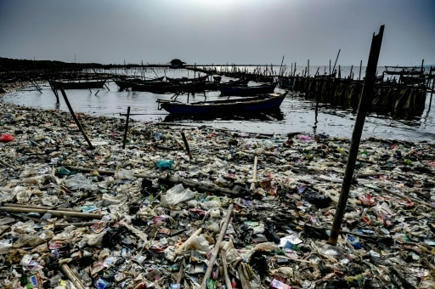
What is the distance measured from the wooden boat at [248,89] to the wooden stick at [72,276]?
2818cm

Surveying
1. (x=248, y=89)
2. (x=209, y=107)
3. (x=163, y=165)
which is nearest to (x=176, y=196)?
(x=163, y=165)

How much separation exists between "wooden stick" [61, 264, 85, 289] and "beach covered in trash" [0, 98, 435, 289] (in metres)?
0.01

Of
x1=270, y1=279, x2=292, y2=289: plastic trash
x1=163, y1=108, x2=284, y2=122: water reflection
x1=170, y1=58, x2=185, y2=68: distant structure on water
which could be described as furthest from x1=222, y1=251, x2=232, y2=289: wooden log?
x1=170, y1=58, x2=185, y2=68: distant structure on water

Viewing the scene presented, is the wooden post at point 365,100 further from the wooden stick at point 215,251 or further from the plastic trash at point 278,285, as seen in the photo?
the wooden stick at point 215,251

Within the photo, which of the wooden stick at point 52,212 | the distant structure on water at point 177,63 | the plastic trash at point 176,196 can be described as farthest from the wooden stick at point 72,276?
the distant structure on water at point 177,63

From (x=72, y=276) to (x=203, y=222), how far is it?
6.07 ft

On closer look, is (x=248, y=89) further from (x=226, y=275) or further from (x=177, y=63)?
(x=177, y=63)

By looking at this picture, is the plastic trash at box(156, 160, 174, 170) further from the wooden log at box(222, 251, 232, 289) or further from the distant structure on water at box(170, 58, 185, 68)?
the distant structure on water at box(170, 58, 185, 68)

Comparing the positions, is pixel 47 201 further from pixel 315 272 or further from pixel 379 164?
pixel 379 164

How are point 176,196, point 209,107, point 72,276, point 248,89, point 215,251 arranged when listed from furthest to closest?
point 248,89 < point 209,107 < point 176,196 < point 215,251 < point 72,276

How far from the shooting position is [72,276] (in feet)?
9.20

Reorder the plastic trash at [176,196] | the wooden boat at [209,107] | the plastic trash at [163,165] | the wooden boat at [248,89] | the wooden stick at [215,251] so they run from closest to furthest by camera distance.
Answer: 1. the wooden stick at [215,251]
2. the plastic trash at [176,196]
3. the plastic trash at [163,165]
4. the wooden boat at [209,107]
5. the wooden boat at [248,89]

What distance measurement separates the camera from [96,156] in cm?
704

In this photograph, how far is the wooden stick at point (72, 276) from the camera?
2707 millimetres
